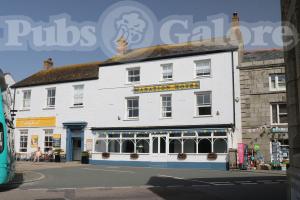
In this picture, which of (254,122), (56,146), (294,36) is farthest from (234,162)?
(294,36)

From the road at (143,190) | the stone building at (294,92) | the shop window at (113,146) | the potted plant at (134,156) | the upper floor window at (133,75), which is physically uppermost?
the upper floor window at (133,75)

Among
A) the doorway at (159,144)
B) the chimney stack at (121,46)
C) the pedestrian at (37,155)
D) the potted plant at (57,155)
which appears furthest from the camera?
the chimney stack at (121,46)

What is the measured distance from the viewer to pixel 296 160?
25.4 ft

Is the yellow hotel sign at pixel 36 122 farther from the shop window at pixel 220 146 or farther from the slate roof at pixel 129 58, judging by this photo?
the shop window at pixel 220 146

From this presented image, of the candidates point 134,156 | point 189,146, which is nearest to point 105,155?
point 134,156

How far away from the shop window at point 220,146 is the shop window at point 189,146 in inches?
63.5

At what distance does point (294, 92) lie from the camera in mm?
8008

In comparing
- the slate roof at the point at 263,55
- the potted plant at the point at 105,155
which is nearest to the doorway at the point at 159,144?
the potted plant at the point at 105,155

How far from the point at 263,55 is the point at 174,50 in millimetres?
7178

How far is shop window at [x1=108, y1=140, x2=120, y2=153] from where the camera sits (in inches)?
1230

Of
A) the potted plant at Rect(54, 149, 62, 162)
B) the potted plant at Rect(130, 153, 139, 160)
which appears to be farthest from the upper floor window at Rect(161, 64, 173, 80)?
the potted plant at Rect(54, 149, 62, 162)

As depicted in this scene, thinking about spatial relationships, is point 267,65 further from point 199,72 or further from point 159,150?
point 159,150

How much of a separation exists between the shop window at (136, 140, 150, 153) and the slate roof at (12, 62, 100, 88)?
7077 mm

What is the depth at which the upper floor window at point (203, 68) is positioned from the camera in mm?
27766
